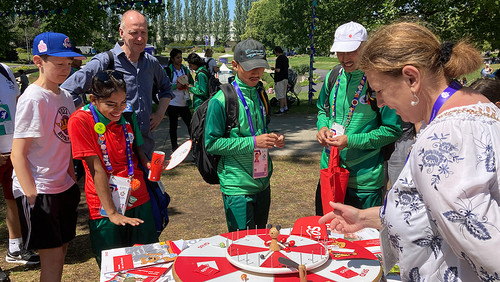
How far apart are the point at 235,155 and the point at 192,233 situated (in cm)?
220

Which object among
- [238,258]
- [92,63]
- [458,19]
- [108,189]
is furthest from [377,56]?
[458,19]

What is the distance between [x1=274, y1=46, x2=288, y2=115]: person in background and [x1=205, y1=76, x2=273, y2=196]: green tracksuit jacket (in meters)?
9.75

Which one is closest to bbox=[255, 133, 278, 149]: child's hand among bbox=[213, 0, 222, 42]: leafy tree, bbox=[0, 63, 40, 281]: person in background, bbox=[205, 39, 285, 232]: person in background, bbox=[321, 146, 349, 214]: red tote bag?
bbox=[205, 39, 285, 232]: person in background

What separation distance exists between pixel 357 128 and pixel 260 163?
2.51 feet

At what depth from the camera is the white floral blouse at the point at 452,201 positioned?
4.09 ft

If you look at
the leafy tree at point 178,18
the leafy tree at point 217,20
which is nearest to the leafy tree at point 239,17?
the leafy tree at point 217,20

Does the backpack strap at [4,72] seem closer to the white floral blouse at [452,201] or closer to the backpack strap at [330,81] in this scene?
the backpack strap at [330,81]

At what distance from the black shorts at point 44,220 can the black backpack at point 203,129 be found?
961 mm

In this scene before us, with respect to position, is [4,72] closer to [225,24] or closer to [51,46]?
[51,46]

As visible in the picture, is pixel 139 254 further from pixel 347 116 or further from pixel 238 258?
pixel 347 116

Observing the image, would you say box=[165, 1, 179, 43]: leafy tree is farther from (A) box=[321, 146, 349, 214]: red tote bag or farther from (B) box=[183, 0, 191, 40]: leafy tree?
(A) box=[321, 146, 349, 214]: red tote bag

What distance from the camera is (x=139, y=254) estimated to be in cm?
252

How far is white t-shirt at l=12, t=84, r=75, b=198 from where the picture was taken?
9.29 ft

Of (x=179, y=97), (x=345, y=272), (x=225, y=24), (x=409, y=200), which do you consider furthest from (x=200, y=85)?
(x=225, y=24)
